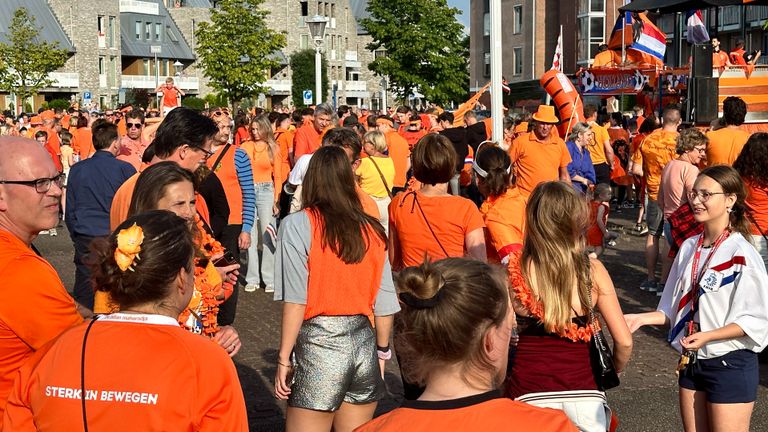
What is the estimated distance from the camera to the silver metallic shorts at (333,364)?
455 cm

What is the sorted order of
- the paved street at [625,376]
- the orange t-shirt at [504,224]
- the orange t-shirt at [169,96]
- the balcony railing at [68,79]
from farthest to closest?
the balcony railing at [68,79], the orange t-shirt at [169,96], the paved street at [625,376], the orange t-shirt at [504,224]

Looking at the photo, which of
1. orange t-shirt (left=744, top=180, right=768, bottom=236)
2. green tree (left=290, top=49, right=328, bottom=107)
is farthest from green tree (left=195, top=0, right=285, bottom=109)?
green tree (left=290, top=49, right=328, bottom=107)

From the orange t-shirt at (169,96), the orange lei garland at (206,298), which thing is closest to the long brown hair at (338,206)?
the orange lei garland at (206,298)

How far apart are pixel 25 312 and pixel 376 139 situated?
7.39m

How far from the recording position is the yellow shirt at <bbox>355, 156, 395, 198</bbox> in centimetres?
1045

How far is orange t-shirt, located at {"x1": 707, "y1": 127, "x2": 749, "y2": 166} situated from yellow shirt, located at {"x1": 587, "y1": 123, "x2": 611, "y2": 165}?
6.60m

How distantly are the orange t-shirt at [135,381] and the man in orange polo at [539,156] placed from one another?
7792 mm

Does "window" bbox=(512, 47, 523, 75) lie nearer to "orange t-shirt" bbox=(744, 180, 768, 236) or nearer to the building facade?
the building facade

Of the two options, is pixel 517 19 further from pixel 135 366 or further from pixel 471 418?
pixel 471 418

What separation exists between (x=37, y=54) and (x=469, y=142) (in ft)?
145

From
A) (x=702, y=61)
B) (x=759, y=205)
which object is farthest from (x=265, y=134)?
(x=702, y=61)

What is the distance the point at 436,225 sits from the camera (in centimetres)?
595

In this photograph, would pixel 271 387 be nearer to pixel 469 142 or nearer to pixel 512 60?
pixel 469 142

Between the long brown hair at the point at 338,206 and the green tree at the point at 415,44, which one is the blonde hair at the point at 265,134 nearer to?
the long brown hair at the point at 338,206
